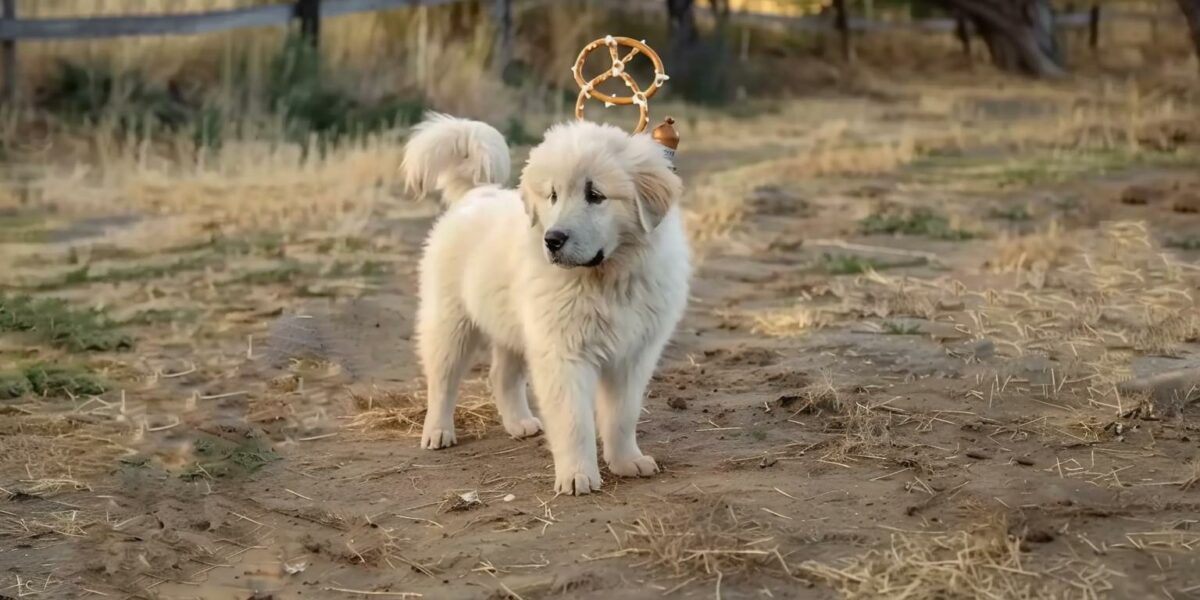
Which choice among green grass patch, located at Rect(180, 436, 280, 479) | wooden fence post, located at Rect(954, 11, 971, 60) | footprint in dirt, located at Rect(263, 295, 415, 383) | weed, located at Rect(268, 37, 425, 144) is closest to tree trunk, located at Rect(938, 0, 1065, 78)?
wooden fence post, located at Rect(954, 11, 971, 60)

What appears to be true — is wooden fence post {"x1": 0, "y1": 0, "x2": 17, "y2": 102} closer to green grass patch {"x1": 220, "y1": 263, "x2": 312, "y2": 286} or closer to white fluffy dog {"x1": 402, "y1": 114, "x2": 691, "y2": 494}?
green grass patch {"x1": 220, "y1": 263, "x2": 312, "y2": 286}

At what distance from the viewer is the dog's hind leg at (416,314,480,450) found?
5.38m

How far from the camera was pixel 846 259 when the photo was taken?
847cm

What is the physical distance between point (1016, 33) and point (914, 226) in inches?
465

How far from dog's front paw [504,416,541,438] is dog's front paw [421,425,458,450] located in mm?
258

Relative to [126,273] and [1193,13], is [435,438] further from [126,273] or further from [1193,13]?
[1193,13]

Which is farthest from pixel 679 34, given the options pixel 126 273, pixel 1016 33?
pixel 126 273

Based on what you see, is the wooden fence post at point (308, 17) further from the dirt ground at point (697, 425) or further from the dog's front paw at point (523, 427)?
the dog's front paw at point (523, 427)

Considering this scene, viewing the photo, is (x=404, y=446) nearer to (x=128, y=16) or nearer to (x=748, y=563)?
(x=748, y=563)

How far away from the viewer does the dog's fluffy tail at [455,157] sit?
554 centimetres

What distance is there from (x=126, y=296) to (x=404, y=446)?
278 centimetres

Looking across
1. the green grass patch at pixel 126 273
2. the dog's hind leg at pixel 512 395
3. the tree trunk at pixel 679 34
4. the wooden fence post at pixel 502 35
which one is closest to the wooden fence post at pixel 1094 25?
the tree trunk at pixel 679 34

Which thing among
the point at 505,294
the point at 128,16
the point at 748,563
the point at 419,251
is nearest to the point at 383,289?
the point at 419,251

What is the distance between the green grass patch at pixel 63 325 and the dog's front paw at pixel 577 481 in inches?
116
